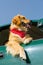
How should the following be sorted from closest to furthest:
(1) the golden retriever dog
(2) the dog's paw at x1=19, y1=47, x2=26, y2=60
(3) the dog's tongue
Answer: (2) the dog's paw at x1=19, y1=47, x2=26, y2=60 → (1) the golden retriever dog → (3) the dog's tongue

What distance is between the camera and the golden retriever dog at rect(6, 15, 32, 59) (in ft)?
6.92

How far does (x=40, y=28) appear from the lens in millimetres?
2908

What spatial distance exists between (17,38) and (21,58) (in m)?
0.35

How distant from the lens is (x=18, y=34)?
2.27 m

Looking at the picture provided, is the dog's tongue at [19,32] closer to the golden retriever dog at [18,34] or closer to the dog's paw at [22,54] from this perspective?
the golden retriever dog at [18,34]

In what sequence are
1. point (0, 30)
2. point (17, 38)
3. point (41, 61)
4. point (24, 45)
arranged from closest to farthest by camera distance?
point (41, 61)
point (24, 45)
point (17, 38)
point (0, 30)

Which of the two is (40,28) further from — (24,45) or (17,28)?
(24,45)

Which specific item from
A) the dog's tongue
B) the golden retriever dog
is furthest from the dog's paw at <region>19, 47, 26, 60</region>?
the dog's tongue

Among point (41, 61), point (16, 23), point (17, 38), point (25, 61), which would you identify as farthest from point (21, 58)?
point (16, 23)

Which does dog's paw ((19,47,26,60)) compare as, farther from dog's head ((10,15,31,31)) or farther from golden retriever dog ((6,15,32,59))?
dog's head ((10,15,31,31))

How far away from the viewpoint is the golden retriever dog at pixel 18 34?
6.92 feet

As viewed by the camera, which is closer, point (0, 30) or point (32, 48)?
point (32, 48)

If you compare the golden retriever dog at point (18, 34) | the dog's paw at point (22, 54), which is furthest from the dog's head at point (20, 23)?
the dog's paw at point (22, 54)

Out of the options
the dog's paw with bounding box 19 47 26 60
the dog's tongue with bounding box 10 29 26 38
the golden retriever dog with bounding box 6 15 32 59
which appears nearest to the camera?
the dog's paw with bounding box 19 47 26 60
